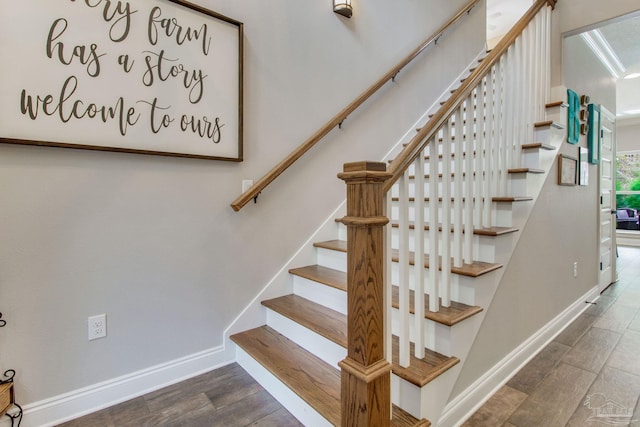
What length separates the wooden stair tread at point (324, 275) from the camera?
1.93m

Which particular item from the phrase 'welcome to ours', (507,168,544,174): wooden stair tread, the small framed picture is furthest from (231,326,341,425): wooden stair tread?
the small framed picture

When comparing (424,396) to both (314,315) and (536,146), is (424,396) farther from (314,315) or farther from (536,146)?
(536,146)

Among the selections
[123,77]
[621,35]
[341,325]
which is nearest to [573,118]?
[621,35]

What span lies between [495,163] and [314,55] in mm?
1450

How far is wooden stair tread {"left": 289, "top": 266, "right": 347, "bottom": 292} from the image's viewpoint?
1931 millimetres

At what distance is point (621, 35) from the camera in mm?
3234

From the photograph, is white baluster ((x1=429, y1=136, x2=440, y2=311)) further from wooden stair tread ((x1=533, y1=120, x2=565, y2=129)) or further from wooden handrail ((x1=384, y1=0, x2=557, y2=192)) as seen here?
wooden stair tread ((x1=533, y1=120, x2=565, y2=129))

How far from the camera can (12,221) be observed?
138cm

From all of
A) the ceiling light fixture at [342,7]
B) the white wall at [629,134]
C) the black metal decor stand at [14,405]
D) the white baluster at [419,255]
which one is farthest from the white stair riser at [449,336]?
the white wall at [629,134]

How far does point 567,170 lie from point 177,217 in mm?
2806

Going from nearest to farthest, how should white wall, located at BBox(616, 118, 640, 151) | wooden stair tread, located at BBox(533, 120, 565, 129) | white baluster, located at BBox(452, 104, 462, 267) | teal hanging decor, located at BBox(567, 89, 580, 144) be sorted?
white baluster, located at BBox(452, 104, 462, 267)
wooden stair tread, located at BBox(533, 120, 565, 129)
teal hanging decor, located at BBox(567, 89, 580, 144)
white wall, located at BBox(616, 118, 640, 151)

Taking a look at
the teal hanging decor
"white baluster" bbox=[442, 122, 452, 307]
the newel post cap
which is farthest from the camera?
the teal hanging decor

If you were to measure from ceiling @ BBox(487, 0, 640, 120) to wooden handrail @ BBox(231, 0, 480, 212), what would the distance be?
1301mm

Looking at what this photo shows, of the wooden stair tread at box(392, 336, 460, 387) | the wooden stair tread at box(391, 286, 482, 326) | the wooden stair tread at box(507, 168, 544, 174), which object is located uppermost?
the wooden stair tread at box(507, 168, 544, 174)
